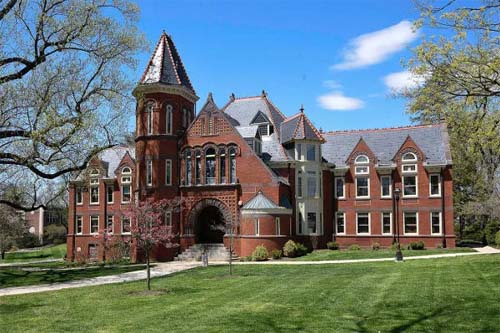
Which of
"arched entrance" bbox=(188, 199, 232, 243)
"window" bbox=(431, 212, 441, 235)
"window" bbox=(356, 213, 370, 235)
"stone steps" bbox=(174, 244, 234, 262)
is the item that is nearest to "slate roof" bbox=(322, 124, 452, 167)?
"window" bbox=(431, 212, 441, 235)

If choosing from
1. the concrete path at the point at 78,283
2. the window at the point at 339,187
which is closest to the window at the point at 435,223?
the window at the point at 339,187

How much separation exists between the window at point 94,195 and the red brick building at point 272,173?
691 cm

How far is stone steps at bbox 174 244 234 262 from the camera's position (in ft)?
109

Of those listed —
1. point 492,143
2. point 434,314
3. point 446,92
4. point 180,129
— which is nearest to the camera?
point 434,314

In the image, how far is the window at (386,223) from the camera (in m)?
38.0

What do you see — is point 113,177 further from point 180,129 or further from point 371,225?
point 371,225

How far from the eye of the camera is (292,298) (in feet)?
48.3

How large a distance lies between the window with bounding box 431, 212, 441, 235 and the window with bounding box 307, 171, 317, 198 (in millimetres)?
9032

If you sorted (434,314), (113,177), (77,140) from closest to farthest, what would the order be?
(434,314)
(77,140)
(113,177)

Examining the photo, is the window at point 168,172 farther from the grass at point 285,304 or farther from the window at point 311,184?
the grass at point 285,304

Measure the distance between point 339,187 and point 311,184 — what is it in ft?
12.3

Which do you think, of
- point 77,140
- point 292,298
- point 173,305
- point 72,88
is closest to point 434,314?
point 292,298

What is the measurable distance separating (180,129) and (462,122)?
24.9 meters

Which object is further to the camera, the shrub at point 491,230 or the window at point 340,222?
the window at point 340,222
